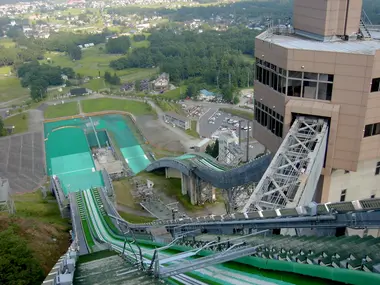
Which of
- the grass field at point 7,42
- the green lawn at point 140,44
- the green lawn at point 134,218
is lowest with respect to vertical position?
the green lawn at point 140,44

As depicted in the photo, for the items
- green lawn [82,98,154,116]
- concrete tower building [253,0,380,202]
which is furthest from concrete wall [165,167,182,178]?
green lawn [82,98,154,116]

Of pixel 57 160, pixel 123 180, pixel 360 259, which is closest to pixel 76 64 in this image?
pixel 57 160

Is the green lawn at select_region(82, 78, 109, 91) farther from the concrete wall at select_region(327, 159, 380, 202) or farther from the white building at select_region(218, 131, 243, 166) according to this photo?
the concrete wall at select_region(327, 159, 380, 202)

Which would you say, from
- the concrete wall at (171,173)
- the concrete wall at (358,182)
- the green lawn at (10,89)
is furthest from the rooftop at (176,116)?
the concrete wall at (358,182)

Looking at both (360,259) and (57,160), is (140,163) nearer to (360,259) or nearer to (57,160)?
(57,160)

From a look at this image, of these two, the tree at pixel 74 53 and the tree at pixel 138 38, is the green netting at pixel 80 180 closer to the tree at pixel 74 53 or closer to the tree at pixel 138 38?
the tree at pixel 74 53

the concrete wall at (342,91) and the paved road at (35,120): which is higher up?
the concrete wall at (342,91)

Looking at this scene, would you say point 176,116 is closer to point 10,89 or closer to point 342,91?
point 10,89
